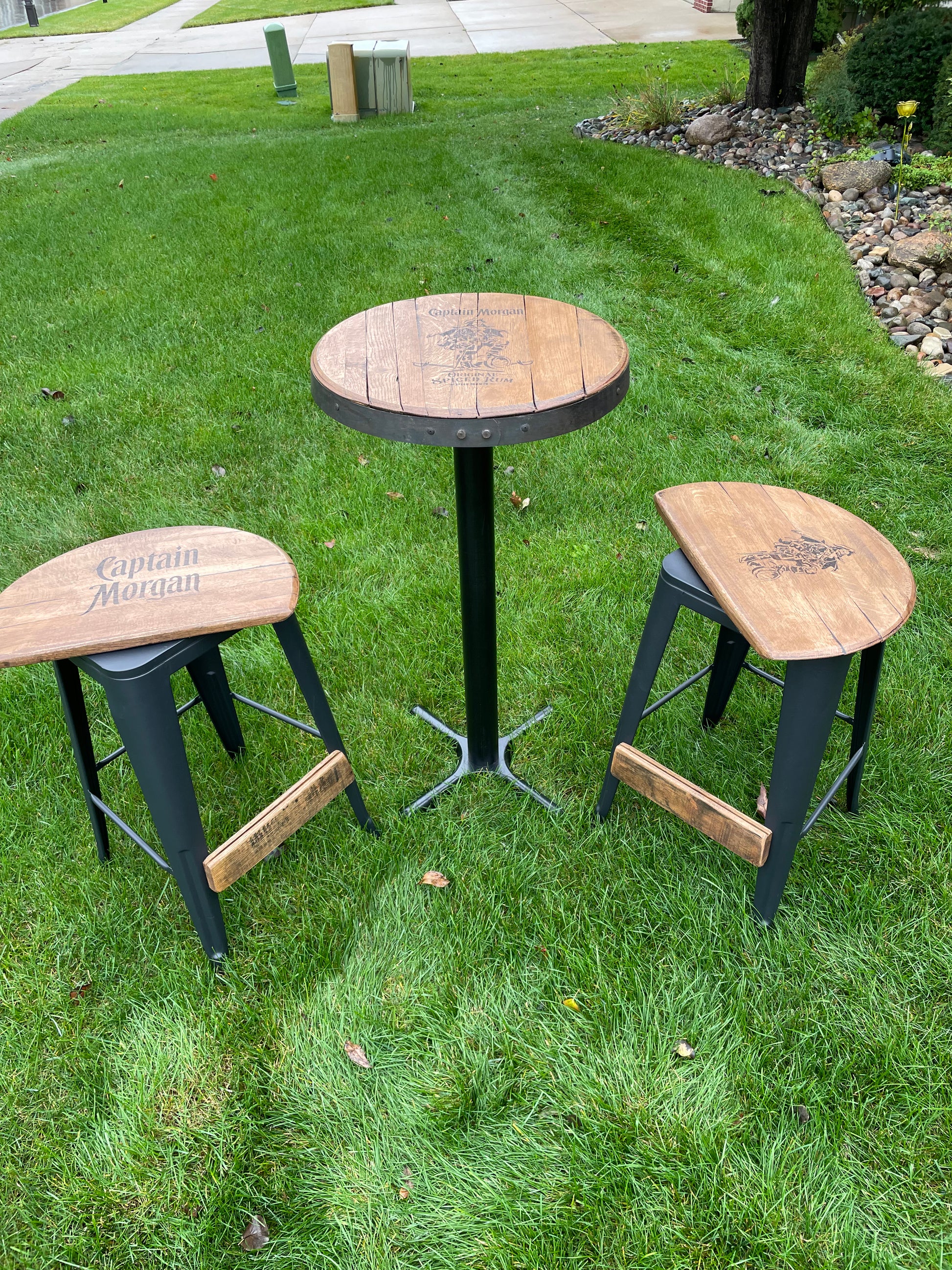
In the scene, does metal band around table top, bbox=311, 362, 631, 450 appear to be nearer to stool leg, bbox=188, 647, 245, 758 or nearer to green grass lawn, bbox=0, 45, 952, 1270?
stool leg, bbox=188, 647, 245, 758

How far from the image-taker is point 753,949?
1.93m

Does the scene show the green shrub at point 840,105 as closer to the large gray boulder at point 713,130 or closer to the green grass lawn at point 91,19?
the large gray boulder at point 713,130

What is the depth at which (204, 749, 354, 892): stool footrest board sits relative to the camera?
5.85ft

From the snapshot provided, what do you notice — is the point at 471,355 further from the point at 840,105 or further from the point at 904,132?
the point at 840,105

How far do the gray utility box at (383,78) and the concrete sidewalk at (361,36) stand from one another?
4984 mm

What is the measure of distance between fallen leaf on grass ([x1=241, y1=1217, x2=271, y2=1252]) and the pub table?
1034mm

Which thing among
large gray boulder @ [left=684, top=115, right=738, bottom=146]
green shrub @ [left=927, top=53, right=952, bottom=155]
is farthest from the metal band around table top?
large gray boulder @ [left=684, top=115, right=738, bottom=146]

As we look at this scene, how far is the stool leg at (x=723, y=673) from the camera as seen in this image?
7.55ft

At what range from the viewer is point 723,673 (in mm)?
2389

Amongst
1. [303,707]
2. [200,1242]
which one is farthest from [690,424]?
[200,1242]

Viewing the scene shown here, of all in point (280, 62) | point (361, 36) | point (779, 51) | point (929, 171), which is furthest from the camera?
point (361, 36)

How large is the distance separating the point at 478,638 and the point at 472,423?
0.78m

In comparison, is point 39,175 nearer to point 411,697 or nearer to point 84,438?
point 84,438

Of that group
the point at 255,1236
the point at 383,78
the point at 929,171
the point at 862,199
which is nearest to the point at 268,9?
the point at 383,78
